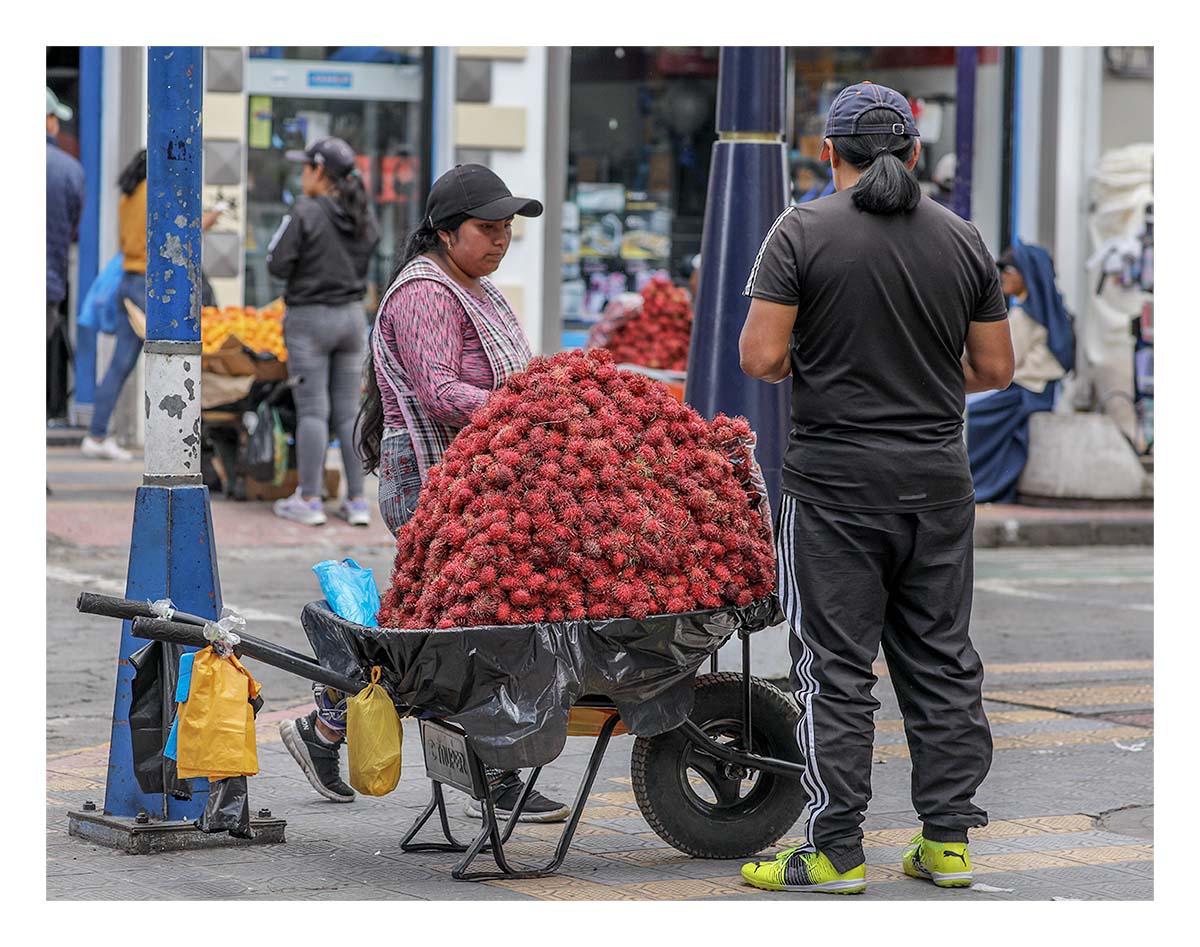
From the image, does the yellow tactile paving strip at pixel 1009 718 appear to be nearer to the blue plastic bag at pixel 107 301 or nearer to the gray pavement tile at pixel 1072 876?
the gray pavement tile at pixel 1072 876

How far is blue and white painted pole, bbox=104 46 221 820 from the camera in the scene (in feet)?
16.4

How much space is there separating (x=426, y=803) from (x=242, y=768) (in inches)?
41.5

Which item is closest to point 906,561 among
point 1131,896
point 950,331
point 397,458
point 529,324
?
point 950,331

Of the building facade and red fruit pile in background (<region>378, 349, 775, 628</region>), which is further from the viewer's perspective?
the building facade

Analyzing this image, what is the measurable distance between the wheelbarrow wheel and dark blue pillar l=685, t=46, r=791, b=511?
7.53ft

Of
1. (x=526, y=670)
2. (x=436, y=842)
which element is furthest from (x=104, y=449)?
(x=526, y=670)

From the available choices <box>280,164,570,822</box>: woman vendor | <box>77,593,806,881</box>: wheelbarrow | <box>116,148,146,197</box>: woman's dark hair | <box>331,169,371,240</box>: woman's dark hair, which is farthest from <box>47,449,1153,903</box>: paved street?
<box>116,148,146,197</box>: woman's dark hair

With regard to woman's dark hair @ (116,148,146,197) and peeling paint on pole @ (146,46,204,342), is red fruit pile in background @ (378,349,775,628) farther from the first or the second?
woman's dark hair @ (116,148,146,197)

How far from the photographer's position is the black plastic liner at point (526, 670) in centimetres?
454

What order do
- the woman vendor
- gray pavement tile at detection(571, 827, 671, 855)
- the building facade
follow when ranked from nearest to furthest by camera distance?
gray pavement tile at detection(571, 827, 671, 855) < the woman vendor < the building facade

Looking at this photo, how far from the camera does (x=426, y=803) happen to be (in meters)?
5.68

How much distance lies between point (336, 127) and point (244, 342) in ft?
12.8

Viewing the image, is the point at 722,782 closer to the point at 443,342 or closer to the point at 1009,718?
the point at 443,342

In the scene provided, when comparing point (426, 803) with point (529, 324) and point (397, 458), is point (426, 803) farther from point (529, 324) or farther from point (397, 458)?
point (529, 324)
